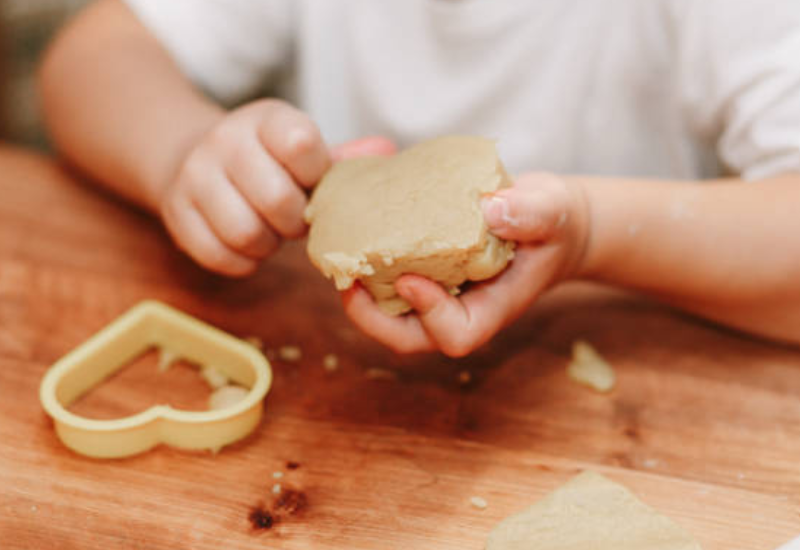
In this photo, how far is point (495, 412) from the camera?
1.90 feet

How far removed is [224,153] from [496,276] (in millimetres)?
222

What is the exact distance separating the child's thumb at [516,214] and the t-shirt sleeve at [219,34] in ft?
1.57

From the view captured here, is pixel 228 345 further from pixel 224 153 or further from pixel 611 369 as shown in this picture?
pixel 611 369

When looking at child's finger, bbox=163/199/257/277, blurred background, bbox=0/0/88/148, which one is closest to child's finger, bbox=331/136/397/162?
child's finger, bbox=163/199/257/277

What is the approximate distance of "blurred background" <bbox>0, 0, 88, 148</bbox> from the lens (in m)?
1.42

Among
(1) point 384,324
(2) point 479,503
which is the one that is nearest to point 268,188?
(1) point 384,324

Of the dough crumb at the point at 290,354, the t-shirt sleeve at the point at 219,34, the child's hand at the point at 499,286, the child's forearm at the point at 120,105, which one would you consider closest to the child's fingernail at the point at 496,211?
the child's hand at the point at 499,286

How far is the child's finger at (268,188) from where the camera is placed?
0.56 m

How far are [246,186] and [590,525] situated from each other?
325mm

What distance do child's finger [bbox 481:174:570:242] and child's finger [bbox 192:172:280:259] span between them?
0.60ft

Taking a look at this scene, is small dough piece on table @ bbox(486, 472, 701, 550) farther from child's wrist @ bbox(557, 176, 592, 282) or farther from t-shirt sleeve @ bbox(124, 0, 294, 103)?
t-shirt sleeve @ bbox(124, 0, 294, 103)

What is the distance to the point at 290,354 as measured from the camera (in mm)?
625

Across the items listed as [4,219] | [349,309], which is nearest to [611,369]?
[349,309]

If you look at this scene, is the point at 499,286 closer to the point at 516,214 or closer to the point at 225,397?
the point at 516,214
